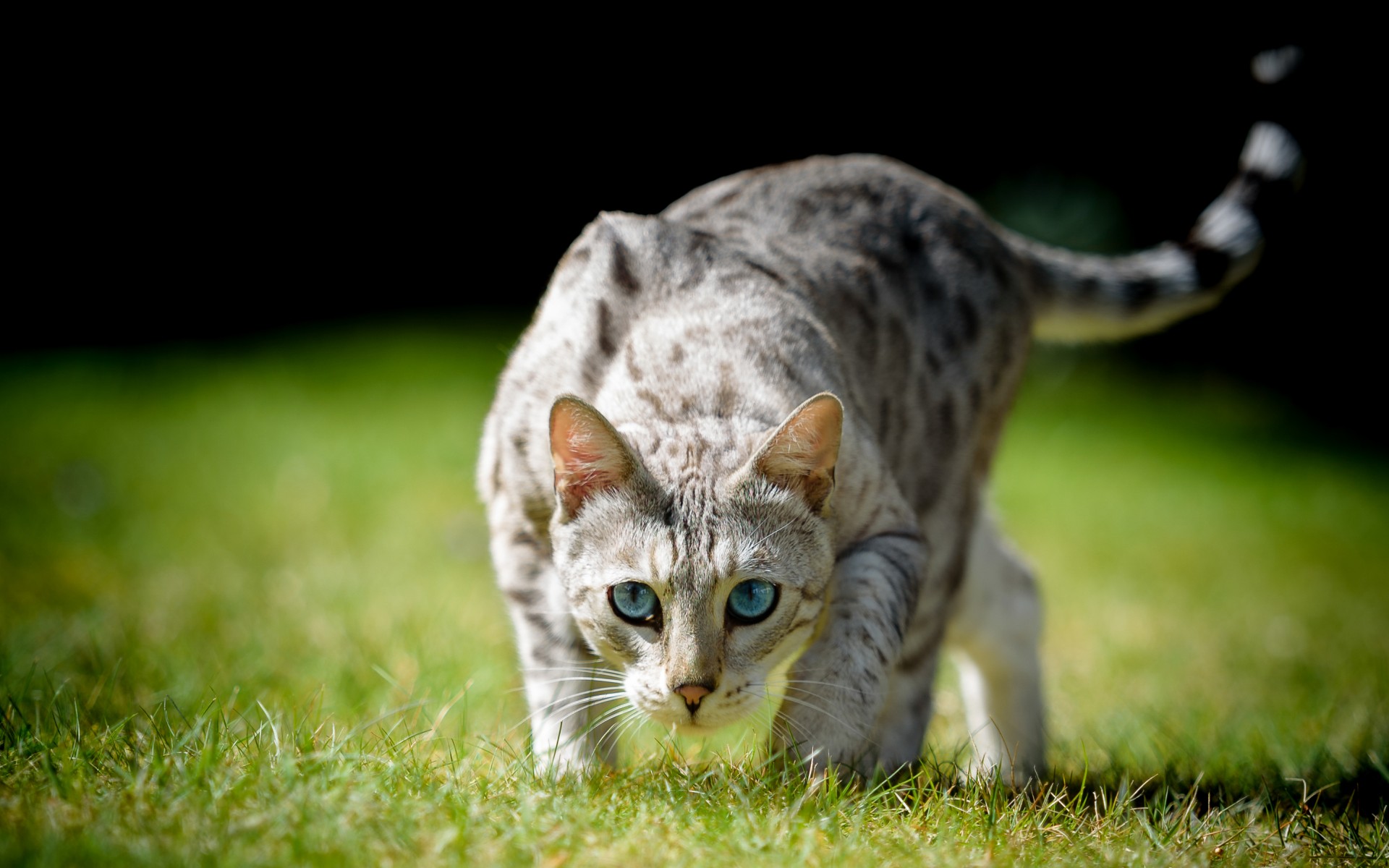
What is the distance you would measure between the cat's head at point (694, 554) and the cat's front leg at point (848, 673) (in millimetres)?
93

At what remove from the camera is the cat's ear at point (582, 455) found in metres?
2.27

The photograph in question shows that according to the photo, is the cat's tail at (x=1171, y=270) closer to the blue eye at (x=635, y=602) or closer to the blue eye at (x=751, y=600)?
the blue eye at (x=751, y=600)

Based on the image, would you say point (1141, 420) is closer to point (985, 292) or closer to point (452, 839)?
point (985, 292)

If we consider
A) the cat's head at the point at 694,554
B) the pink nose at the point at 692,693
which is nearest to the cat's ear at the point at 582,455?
the cat's head at the point at 694,554

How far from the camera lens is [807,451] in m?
2.36

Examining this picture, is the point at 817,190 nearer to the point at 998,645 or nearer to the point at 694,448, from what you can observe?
the point at 694,448

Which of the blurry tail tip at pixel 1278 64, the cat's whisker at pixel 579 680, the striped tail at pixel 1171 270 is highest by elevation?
the blurry tail tip at pixel 1278 64

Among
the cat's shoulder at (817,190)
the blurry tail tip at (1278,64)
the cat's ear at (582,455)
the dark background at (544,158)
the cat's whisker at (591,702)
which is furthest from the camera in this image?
the dark background at (544,158)

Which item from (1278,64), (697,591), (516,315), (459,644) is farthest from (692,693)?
(516,315)

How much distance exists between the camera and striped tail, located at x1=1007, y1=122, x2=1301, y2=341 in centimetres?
372

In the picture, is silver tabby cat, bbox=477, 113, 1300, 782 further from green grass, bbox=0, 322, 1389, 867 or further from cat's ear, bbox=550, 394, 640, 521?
green grass, bbox=0, 322, 1389, 867

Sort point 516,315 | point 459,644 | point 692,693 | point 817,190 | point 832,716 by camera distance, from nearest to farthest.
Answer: point 692,693 → point 832,716 → point 817,190 → point 459,644 → point 516,315

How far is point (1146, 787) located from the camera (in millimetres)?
2838

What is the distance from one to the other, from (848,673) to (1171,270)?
2.04 meters
